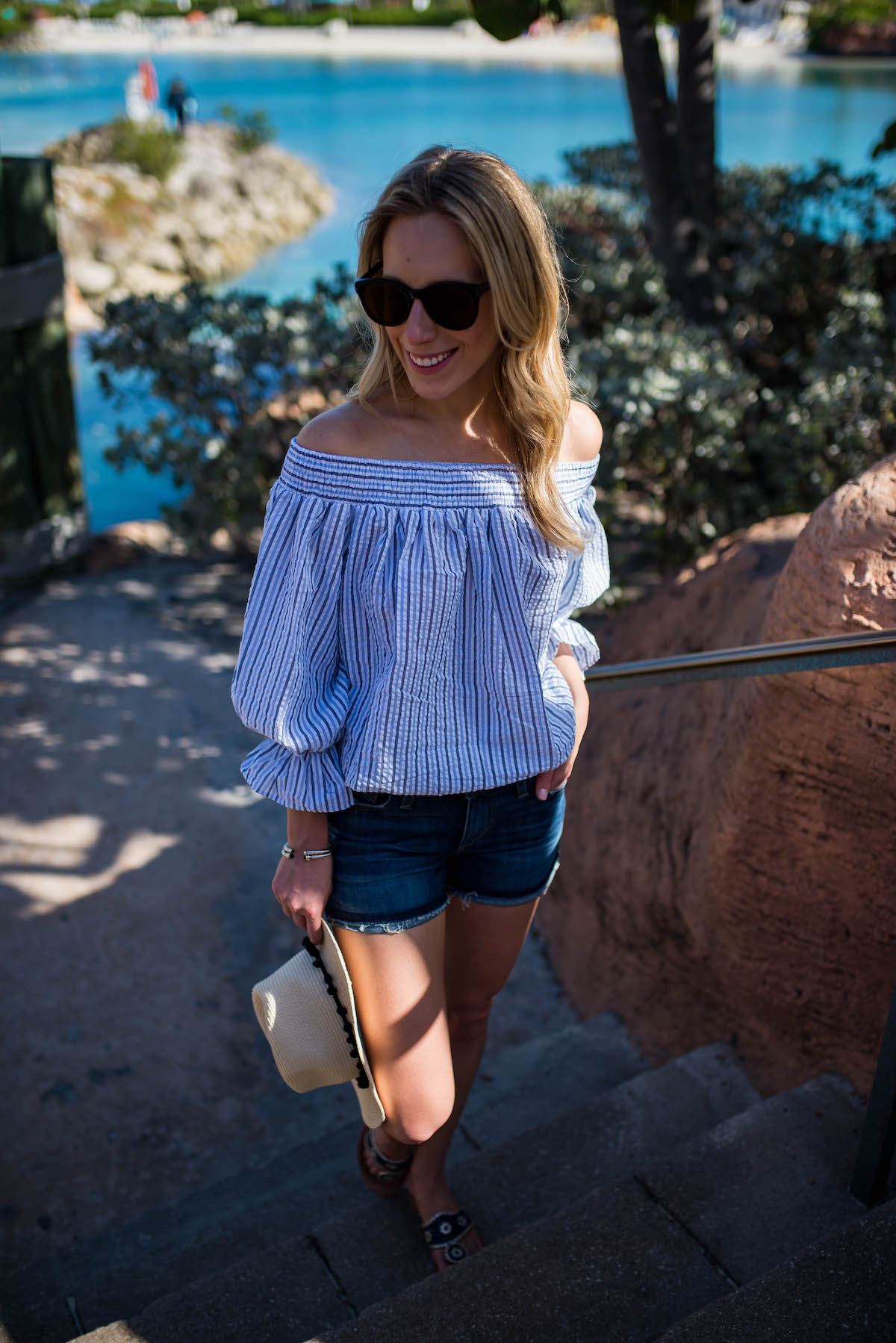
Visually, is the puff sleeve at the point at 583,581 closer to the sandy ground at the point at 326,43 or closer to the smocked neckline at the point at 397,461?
the smocked neckline at the point at 397,461

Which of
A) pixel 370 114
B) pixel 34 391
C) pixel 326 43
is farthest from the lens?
pixel 326 43

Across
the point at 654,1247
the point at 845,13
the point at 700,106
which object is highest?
the point at 845,13

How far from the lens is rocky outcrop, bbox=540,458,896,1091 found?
2.14m

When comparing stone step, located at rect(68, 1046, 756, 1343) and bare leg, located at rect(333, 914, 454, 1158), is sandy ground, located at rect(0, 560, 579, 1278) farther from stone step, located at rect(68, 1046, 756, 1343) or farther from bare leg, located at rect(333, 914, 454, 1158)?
bare leg, located at rect(333, 914, 454, 1158)

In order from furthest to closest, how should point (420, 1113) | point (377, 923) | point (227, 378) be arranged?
point (227, 378), point (420, 1113), point (377, 923)

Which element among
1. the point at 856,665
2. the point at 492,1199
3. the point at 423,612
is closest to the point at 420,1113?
the point at 492,1199

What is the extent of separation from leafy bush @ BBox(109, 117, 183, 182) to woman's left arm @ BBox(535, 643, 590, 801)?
17212mm

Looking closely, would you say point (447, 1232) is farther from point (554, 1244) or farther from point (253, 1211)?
point (253, 1211)

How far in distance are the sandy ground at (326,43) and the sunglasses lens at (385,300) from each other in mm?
45259

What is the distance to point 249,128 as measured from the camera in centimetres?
2002

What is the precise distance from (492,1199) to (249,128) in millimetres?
21352

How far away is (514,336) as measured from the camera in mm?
1641

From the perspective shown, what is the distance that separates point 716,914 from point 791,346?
13.7 ft

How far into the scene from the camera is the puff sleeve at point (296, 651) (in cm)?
157
